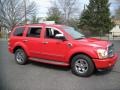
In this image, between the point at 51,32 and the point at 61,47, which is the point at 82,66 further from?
the point at 51,32

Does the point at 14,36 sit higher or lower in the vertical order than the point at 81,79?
higher

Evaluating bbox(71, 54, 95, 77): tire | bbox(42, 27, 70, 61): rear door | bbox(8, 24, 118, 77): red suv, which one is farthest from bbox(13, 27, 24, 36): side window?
bbox(71, 54, 95, 77): tire

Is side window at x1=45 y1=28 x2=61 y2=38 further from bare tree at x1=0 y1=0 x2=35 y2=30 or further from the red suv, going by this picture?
bare tree at x1=0 y1=0 x2=35 y2=30

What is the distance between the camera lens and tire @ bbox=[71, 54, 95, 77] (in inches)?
309

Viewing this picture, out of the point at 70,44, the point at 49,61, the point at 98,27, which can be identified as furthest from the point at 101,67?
the point at 98,27

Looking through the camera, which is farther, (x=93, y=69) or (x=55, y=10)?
(x=55, y=10)

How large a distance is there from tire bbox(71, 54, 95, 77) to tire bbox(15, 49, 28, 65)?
2527mm

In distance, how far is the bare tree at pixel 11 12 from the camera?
50.8m

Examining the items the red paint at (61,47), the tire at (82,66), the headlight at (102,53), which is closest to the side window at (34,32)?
the red paint at (61,47)

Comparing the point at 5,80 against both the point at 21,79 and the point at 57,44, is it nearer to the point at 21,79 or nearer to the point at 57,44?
the point at 21,79

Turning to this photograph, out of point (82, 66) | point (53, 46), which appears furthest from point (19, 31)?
point (82, 66)

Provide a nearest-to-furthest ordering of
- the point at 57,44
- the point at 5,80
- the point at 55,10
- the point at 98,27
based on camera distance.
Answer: the point at 5,80, the point at 57,44, the point at 98,27, the point at 55,10

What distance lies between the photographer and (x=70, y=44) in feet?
27.0

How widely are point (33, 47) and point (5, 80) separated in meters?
2.35
